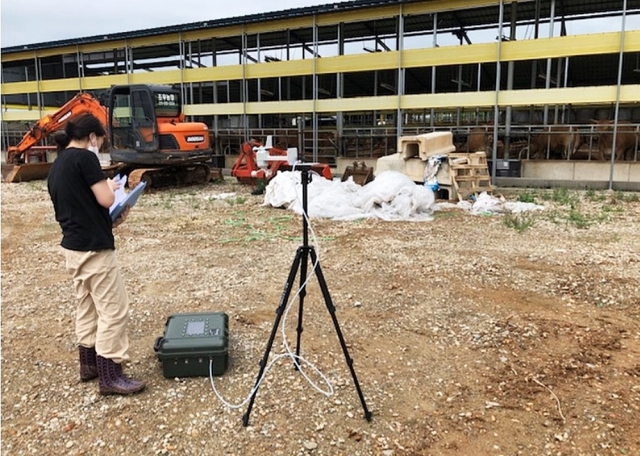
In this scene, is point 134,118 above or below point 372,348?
above

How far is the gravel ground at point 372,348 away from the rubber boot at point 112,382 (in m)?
0.07

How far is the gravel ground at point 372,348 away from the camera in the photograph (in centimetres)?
308

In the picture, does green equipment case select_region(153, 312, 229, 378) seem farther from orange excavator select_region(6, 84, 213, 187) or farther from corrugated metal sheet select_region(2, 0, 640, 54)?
corrugated metal sheet select_region(2, 0, 640, 54)

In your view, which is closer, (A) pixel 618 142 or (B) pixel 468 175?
(B) pixel 468 175

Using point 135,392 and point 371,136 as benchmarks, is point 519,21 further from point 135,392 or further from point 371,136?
point 135,392

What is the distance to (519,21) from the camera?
19250 mm

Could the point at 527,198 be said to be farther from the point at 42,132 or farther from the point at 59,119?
the point at 42,132

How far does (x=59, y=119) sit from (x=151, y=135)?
5019 mm

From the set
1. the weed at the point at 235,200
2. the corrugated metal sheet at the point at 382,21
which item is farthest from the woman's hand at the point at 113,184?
the corrugated metal sheet at the point at 382,21

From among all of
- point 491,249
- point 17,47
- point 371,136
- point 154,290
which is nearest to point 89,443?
point 154,290

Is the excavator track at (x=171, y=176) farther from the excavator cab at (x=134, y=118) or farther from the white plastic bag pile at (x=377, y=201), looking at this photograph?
the white plastic bag pile at (x=377, y=201)

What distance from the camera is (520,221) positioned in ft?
30.9

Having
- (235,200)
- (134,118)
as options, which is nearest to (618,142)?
(235,200)

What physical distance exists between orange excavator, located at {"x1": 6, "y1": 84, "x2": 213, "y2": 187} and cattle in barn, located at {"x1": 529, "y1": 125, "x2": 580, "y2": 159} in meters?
10.1
